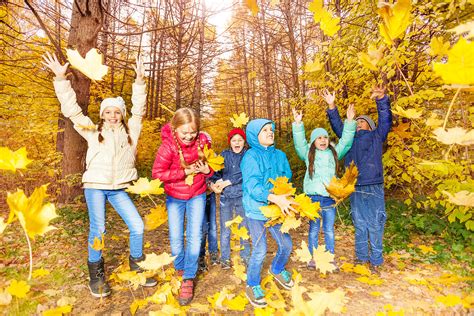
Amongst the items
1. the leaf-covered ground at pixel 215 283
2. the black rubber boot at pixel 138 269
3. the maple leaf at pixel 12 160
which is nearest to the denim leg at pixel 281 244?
the leaf-covered ground at pixel 215 283

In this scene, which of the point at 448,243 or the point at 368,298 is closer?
the point at 368,298

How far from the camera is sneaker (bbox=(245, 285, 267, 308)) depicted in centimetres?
236

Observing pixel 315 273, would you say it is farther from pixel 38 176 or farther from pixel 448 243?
pixel 38 176

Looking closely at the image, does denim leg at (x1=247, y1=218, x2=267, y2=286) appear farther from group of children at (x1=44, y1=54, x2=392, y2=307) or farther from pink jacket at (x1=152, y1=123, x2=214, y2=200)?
pink jacket at (x1=152, y1=123, x2=214, y2=200)

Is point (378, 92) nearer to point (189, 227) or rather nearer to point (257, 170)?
point (257, 170)

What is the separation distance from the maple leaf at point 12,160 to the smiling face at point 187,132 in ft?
4.16

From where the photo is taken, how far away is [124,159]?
102 inches

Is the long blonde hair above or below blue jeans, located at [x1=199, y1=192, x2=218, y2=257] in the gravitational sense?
above

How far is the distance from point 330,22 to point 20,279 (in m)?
3.54

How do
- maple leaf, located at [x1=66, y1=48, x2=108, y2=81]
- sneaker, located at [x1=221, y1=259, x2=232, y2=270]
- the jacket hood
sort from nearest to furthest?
maple leaf, located at [x1=66, y1=48, x2=108, y2=81] < the jacket hood < sneaker, located at [x1=221, y1=259, x2=232, y2=270]

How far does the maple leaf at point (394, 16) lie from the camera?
86 centimetres

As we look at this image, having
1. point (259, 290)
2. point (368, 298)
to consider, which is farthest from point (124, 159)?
point (368, 298)

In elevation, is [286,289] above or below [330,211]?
below

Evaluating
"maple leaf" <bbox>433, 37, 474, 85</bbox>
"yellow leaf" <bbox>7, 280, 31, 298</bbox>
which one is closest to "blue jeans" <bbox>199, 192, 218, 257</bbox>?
"yellow leaf" <bbox>7, 280, 31, 298</bbox>
